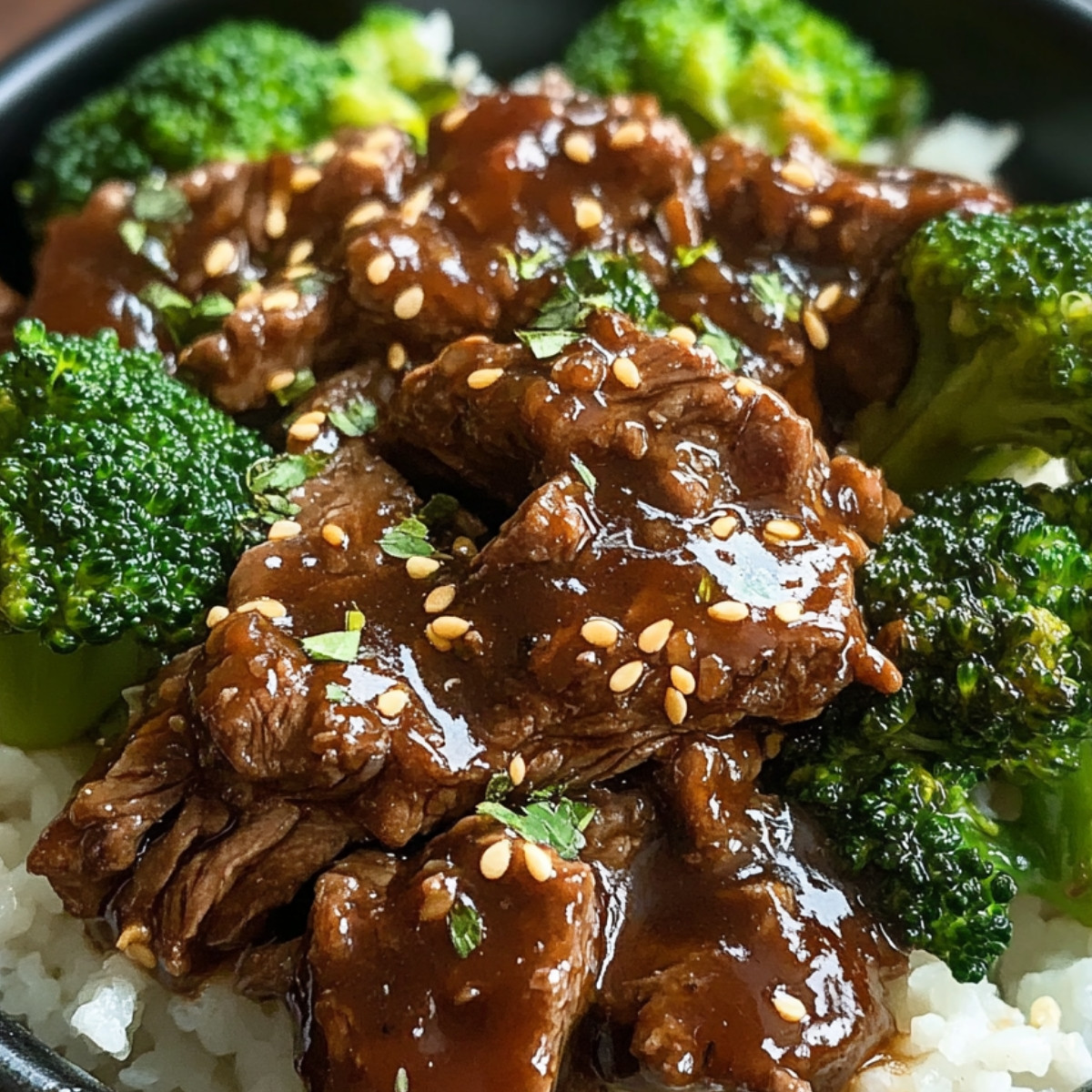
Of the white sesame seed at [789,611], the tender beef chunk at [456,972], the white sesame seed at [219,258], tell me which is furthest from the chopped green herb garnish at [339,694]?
the white sesame seed at [219,258]

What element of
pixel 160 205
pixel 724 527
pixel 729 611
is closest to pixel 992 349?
pixel 724 527

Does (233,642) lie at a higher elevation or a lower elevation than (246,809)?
higher

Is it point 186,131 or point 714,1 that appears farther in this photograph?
point 714,1

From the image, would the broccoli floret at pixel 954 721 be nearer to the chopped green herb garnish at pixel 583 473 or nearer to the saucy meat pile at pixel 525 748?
the saucy meat pile at pixel 525 748

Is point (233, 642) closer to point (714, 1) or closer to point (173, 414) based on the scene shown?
point (173, 414)

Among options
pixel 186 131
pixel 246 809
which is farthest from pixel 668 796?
pixel 186 131
